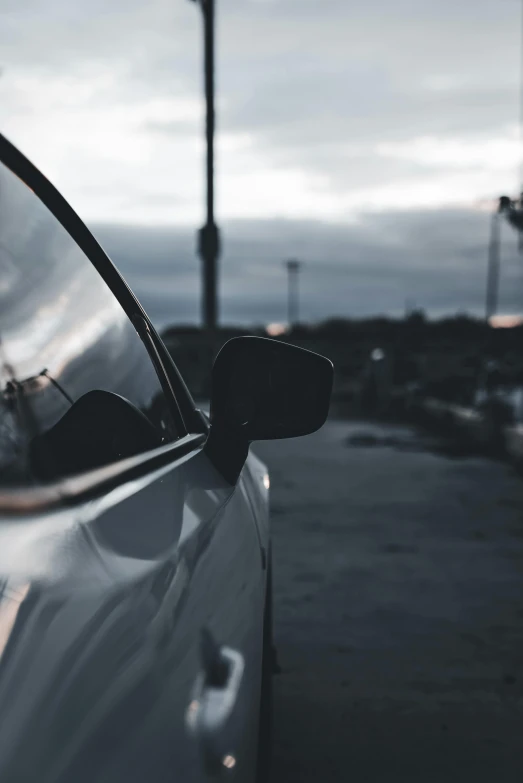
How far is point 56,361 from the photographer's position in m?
1.62

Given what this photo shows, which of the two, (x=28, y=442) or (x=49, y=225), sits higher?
(x=49, y=225)

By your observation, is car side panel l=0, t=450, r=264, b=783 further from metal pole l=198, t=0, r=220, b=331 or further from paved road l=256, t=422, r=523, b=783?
metal pole l=198, t=0, r=220, b=331

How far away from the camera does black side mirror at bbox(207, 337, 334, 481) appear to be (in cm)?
206

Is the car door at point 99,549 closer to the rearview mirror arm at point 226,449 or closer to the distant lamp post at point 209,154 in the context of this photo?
the rearview mirror arm at point 226,449

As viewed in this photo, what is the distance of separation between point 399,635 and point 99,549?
414cm

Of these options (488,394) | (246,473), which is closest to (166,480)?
(246,473)

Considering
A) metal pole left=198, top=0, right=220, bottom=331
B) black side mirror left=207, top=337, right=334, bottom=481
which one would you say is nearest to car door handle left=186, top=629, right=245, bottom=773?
black side mirror left=207, top=337, right=334, bottom=481

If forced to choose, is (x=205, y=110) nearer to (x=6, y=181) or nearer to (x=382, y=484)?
(x=382, y=484)

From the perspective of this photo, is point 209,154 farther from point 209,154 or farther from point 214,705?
point 214,705

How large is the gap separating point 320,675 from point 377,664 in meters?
0.32

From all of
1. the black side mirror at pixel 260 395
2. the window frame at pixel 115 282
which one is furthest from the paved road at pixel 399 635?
the black side mirror at pixel 260 395

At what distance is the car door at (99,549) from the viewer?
3.55 ft

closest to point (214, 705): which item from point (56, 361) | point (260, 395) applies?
point (56, 361)

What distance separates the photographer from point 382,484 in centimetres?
1115
